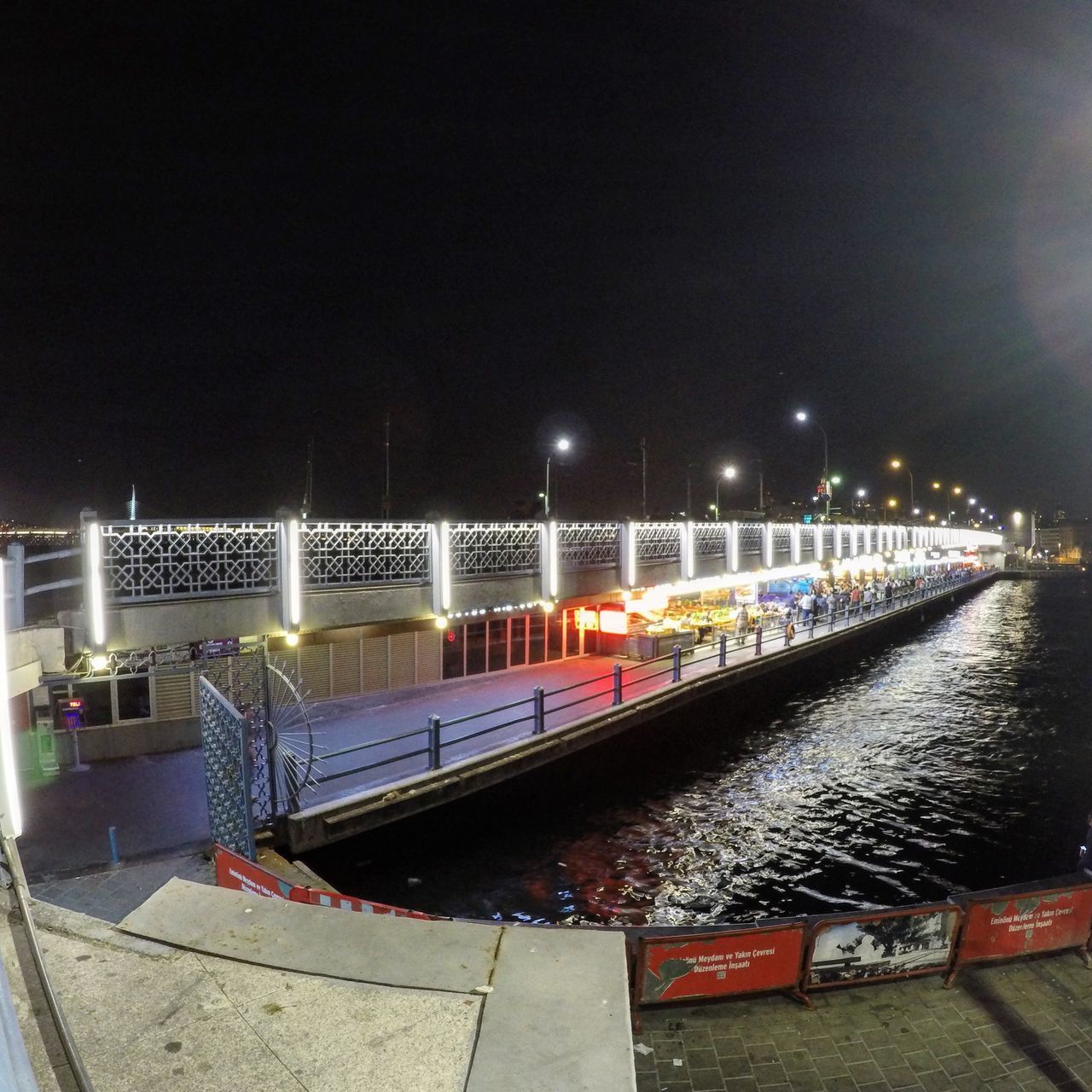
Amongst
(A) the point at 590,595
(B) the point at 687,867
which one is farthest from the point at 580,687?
(B) the point at 687,867

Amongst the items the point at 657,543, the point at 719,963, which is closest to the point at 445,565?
the point at 719,963

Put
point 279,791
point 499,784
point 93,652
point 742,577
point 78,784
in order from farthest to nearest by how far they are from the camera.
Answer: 1. point 742,577
2. point 499,784
3. point 78,784
4. point 279,791
5. point 93,652

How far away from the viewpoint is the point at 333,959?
3365 millimetres

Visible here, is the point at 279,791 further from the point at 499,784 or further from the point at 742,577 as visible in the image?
the point at 742,577

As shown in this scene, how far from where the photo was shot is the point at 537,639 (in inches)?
882

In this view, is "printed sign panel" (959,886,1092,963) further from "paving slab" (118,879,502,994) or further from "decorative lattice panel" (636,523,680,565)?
"decorative lattice panel" (636,523,680,565)

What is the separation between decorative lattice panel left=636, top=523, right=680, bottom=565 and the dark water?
4347 mm

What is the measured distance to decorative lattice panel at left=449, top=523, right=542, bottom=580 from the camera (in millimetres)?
13289

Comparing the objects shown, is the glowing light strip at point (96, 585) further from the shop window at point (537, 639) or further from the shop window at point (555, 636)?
the shop window at point (555, 636)

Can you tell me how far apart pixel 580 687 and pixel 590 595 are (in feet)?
11.1

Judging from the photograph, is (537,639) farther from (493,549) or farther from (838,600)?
(838,600)

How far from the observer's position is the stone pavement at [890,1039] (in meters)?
5.93

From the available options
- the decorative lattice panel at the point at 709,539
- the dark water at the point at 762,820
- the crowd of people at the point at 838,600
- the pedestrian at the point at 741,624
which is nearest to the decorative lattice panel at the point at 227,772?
the dark water at the point at 762,820

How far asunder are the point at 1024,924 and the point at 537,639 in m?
15.8
